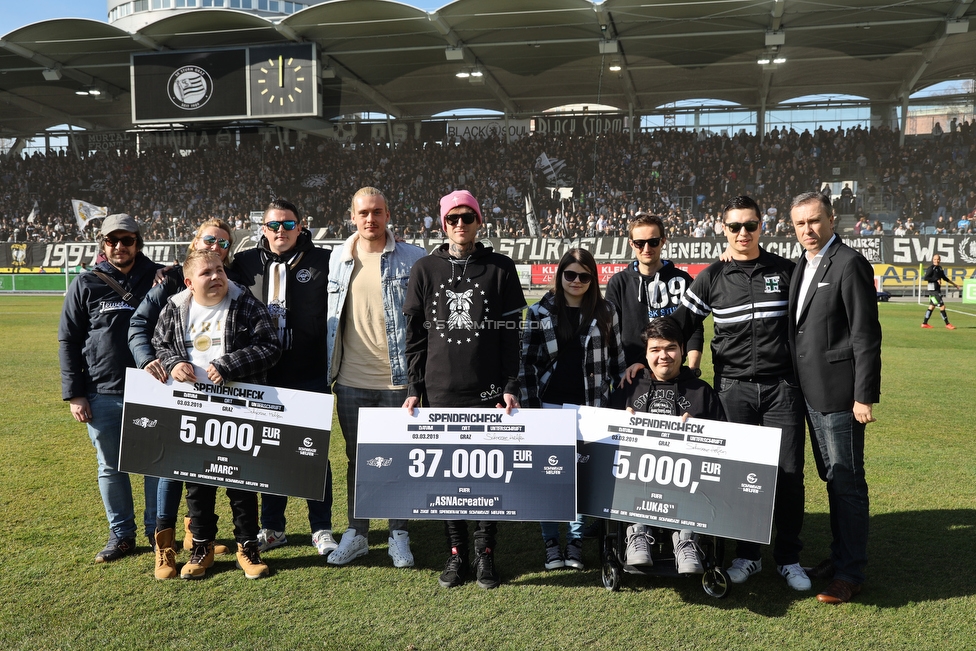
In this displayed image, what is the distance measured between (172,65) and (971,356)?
27.7m

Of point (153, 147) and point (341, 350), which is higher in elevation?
point (153, 147)

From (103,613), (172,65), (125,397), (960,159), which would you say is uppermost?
→ (172,65)

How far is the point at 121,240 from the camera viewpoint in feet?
14.4

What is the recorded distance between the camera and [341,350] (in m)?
4.52

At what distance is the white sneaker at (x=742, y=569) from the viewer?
4.07 meters

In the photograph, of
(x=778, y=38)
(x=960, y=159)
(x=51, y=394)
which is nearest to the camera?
(x=51, y=394)

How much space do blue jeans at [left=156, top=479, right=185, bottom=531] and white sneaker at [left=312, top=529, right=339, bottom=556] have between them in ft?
2.74

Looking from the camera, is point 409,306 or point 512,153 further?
point 512,153

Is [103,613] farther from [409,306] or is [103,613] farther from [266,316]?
[409,306]

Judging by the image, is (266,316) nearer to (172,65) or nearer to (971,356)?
(971,356)

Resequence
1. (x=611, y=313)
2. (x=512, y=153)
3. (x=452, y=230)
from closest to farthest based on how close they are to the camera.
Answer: (x=452, y=230), (x=611, y=313), (x=512, y=153)

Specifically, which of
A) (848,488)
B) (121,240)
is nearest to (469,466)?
(848,488)

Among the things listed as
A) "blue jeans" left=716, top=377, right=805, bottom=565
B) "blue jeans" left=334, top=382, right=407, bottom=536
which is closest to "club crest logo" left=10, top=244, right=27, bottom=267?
"blue jeans" left=334, top=382, right=407, bottom=536

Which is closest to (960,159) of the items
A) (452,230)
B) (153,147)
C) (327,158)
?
(327,158)
